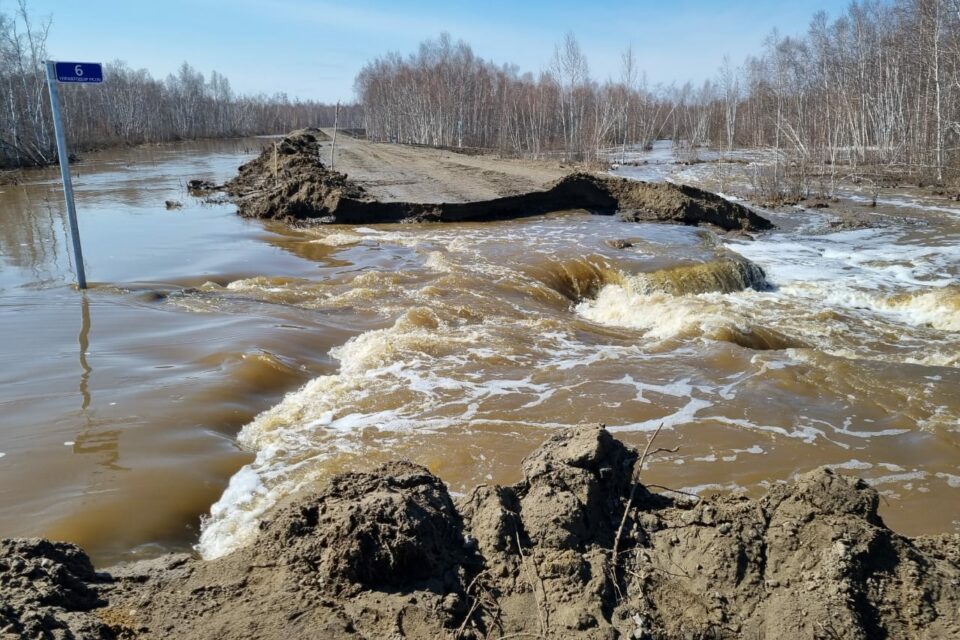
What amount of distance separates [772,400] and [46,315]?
8541 millimetres

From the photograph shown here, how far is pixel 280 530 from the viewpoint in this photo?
8.73 feet

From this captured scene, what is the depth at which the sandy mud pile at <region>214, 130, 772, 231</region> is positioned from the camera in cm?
1543

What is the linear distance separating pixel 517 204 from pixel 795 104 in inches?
1047

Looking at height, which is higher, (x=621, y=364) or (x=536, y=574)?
(x=536, y=574)

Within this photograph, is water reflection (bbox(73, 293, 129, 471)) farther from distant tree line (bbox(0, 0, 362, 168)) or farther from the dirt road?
distant tree line (bbox(0, 0, 362, 168))

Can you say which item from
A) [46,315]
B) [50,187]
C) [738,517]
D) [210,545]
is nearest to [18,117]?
[50,187]

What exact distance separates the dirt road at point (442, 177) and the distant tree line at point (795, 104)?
29.5 ft

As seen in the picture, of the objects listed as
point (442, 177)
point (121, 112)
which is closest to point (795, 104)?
point (442, 177)

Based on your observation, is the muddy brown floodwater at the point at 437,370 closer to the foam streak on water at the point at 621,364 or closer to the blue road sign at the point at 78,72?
the foam streak on water at the point at 621,364

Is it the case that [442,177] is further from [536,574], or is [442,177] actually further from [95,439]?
[536,574]

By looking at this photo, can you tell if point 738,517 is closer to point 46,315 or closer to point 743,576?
point 743,576

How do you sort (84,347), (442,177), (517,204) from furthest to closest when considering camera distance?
(442,177) → (517,204) → (84,347)

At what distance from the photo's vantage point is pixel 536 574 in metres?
2.38

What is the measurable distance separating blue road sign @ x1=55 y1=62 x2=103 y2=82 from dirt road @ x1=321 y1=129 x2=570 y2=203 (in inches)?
361
